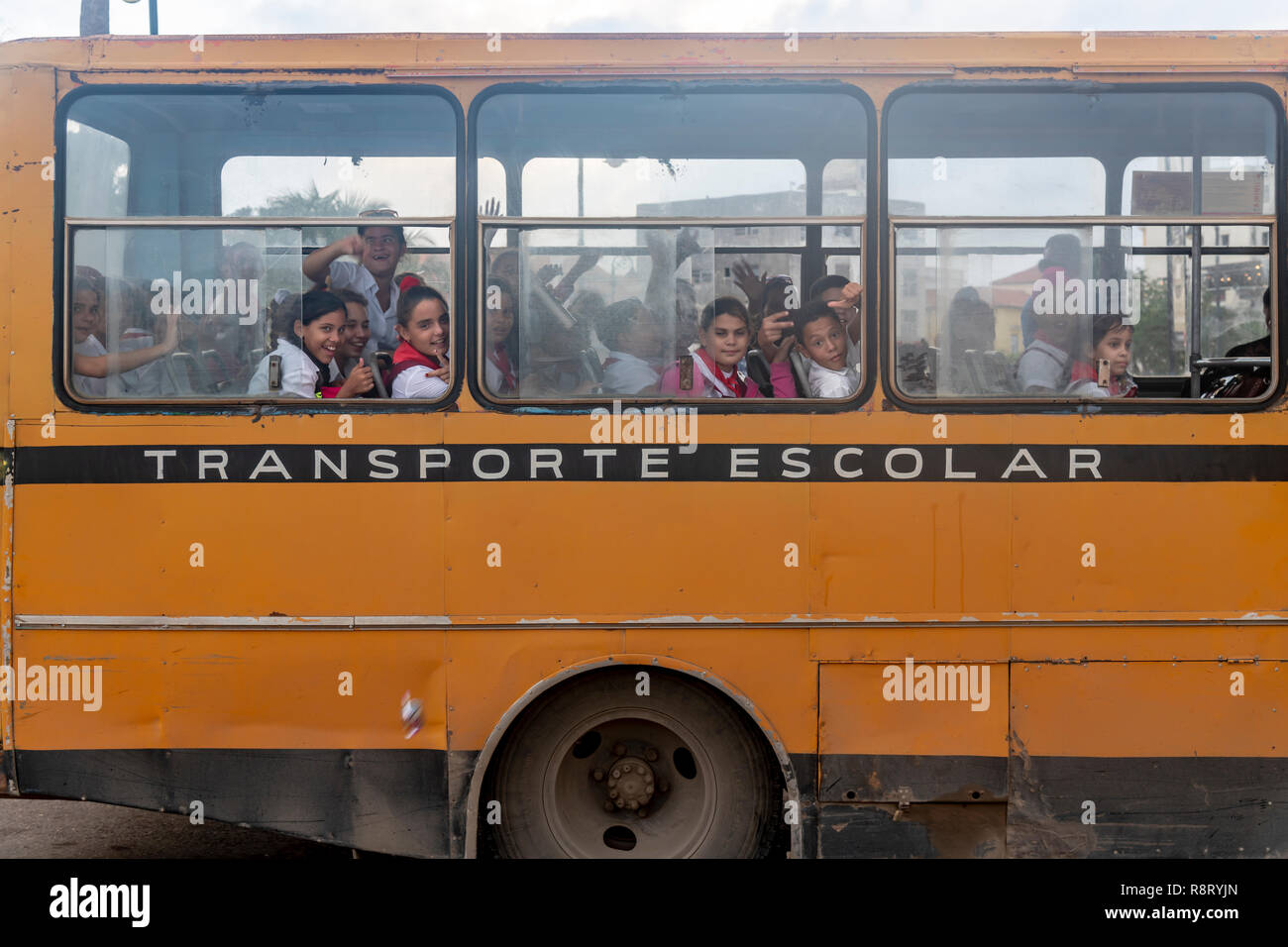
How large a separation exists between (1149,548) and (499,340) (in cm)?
248

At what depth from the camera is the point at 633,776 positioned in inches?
143

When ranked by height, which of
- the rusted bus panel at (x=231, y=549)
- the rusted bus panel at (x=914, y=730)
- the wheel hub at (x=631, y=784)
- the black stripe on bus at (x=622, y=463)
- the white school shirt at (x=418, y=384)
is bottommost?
the wheel hub at (x=631, y=784)

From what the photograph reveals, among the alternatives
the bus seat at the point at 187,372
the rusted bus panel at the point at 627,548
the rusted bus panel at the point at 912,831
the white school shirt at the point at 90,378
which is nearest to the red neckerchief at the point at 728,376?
the rusted bus panel at the point at 627,548

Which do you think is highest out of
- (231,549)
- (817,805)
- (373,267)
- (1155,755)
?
(373,267)

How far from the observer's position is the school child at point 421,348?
11.5 feet

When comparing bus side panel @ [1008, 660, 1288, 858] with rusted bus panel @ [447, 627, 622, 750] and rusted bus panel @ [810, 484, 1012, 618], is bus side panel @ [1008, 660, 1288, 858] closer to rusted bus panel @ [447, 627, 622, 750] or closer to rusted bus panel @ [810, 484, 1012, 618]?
rusted bus panel @ [810, 484, 1012, 618]

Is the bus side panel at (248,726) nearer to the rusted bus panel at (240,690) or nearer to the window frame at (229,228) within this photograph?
the rusted bus panel at (240,690)

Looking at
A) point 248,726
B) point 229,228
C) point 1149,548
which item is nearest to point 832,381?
point 1149,548

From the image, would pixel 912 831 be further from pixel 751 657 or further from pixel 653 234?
pixel 653 234

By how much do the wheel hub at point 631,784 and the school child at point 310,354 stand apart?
1.74 m

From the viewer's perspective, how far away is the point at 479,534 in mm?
3494

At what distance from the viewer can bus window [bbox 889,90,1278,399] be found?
Result: 3.46m

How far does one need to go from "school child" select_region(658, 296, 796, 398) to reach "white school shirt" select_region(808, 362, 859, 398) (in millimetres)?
81

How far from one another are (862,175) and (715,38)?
737mm
